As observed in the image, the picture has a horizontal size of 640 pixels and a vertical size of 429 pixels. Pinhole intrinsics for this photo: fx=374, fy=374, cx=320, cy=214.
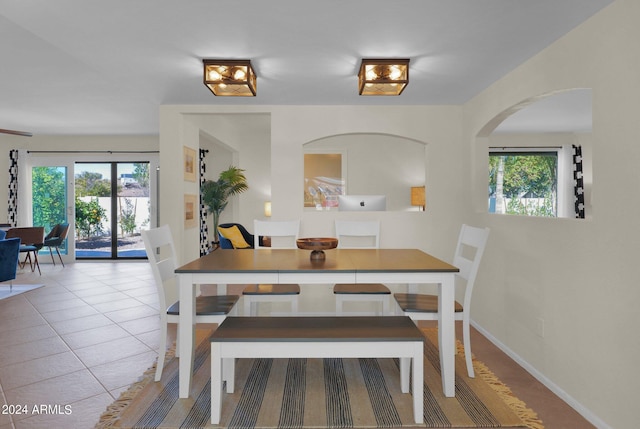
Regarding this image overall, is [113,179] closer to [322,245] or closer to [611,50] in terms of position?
[322,245]

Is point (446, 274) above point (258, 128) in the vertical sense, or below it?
below

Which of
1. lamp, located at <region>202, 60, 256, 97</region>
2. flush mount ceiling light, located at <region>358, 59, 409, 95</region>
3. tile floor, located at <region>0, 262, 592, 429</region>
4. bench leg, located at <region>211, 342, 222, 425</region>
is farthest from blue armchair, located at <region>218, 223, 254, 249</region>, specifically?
bench leg, located at <region>211, 342, 222, 425</region>

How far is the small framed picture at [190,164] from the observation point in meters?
4.23

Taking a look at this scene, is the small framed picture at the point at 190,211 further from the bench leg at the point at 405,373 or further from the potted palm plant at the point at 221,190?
the bench leg at the point at 405,373

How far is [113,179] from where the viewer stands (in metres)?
7.51

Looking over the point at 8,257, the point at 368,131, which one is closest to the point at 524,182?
the point at 368,131

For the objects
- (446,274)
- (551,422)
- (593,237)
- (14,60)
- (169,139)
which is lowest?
(551,422)

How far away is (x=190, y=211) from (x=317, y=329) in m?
2.92

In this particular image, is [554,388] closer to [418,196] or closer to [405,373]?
[405,373]

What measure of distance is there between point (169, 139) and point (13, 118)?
135 inches

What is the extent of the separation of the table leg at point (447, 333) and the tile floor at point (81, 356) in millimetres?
492

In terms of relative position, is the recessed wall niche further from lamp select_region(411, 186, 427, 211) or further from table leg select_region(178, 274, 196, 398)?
table leg select_region(178, 274, 196, 398)

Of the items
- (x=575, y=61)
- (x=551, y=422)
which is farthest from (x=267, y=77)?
(x=551, y=422)

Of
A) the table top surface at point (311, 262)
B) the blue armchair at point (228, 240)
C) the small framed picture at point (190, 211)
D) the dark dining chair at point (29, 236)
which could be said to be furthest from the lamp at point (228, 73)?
the dark dining chair at point (29, 236)
